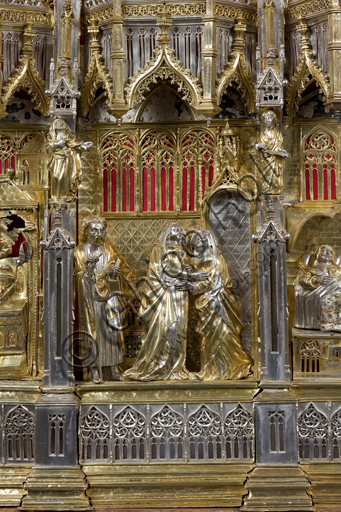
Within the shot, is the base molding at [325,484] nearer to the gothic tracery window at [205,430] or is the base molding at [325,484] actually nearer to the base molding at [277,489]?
the base molding at [277,489]

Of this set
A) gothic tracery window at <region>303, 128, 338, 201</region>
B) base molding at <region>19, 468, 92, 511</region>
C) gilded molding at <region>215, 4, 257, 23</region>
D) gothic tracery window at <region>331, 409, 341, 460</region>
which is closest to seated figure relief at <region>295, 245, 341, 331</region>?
gothic tracery window at <region>303, 128, 338, 201</region>

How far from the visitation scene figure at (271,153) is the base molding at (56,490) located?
421 cm

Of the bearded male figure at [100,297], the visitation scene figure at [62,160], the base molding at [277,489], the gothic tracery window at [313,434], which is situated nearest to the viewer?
the base molding at [277,489]

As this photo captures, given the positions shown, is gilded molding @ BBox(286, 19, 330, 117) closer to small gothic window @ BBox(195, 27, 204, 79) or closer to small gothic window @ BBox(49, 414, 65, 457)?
small gothic window @ BBox(195, 27, 204, 79)

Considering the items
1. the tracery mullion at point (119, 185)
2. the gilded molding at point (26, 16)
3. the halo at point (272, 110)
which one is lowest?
the tracery mullion at point (119, 185)

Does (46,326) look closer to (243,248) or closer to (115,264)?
(115,264)

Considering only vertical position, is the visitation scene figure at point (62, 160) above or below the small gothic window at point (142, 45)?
below

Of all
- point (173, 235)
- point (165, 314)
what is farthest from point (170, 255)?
point (165, 314)

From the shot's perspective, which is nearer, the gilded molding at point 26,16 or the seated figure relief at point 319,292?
the seated figure relief at point 319,292

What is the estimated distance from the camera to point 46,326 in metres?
12.0

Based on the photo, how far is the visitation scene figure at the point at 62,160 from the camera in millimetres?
11992

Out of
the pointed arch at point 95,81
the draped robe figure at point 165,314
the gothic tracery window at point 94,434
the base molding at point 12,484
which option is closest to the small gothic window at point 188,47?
the pointed arch at point 95,81

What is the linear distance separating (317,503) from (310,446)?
0.68m

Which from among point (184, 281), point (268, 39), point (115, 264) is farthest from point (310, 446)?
point (268, 39)
